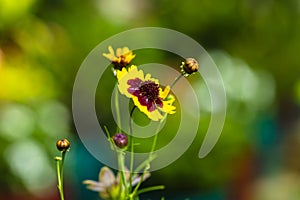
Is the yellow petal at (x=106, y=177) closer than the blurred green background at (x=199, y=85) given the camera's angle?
Yes

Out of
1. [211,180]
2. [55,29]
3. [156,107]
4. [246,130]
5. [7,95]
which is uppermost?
[55,29]

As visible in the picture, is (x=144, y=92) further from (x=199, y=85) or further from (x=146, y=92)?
(x=199, y=85)

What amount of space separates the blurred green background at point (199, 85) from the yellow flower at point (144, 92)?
859mm

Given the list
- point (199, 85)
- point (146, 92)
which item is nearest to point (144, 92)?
point (146, 92)

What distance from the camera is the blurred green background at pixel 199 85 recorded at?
1.34m

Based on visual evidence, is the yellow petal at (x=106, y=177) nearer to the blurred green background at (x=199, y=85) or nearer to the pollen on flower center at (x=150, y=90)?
the pollen on flower center at (x=150, y=90)

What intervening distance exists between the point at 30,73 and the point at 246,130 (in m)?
0.45

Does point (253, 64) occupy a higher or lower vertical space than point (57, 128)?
higher

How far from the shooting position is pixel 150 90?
1.33 ft

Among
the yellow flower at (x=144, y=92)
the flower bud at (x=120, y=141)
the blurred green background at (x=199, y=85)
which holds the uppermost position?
the blurred green background at (x=199, y=85)

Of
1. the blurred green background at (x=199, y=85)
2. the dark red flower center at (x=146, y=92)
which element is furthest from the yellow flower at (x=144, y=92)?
the blurred green background at (x=199, y=85)

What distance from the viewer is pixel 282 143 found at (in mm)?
1652

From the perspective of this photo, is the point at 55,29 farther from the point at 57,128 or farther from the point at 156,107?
the point at 156,107

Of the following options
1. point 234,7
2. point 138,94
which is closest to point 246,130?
point 234,7
